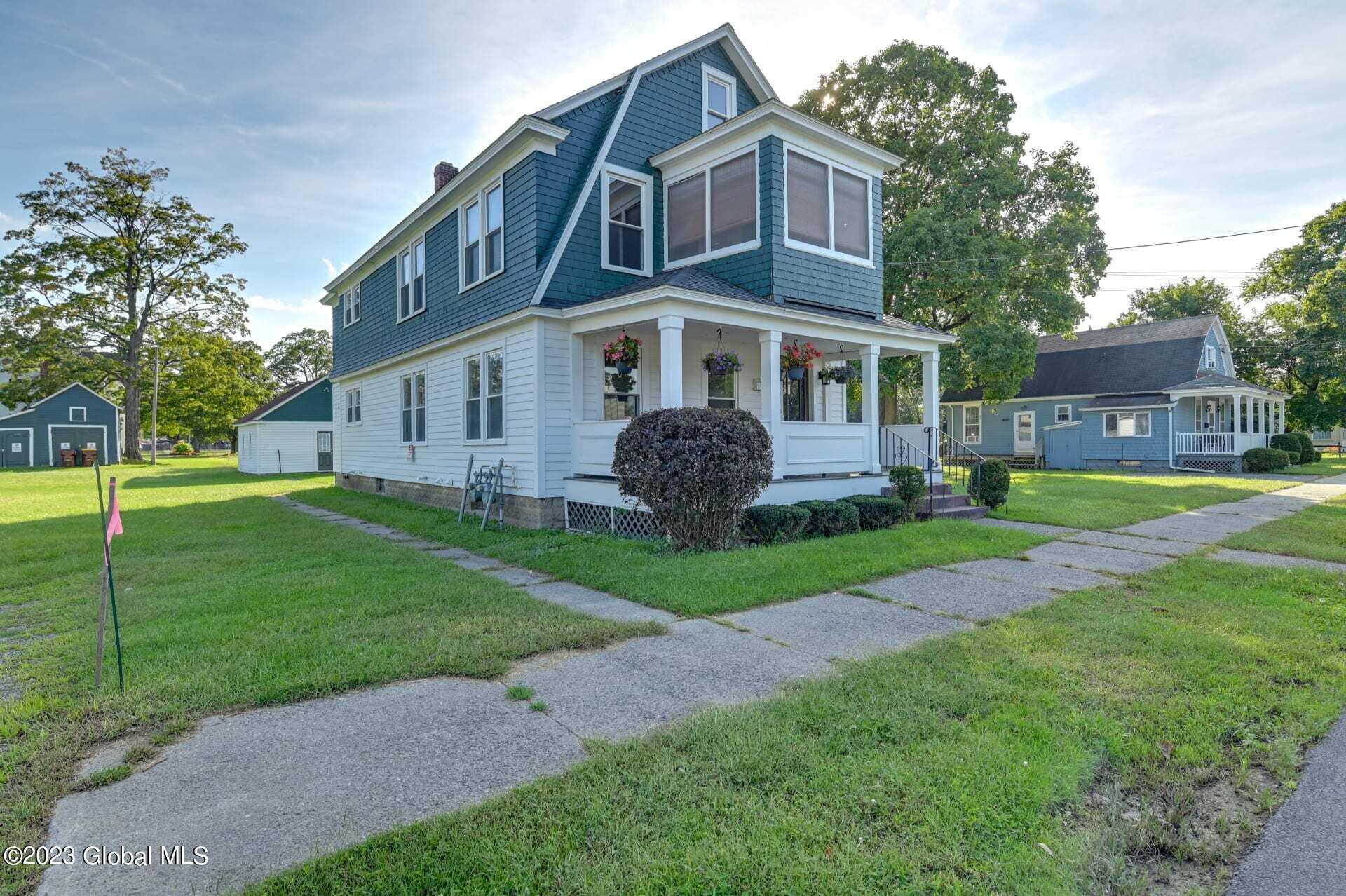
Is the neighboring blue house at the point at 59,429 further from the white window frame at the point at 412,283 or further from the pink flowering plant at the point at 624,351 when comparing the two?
the pink flowering plant at the point at 624,351

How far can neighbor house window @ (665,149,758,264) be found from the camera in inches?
411

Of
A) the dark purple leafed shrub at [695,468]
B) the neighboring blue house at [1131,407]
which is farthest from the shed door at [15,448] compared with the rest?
the neighboring blue house at [1131,407]

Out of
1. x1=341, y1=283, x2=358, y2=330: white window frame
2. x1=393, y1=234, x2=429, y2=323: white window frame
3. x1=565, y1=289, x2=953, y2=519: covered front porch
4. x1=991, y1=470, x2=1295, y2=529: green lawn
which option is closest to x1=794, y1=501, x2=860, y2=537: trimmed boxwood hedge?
x1=565, y1=289, x2=953, y2=519: covered front porch

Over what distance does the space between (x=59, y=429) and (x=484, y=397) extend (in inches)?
1600

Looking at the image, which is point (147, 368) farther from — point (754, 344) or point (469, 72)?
point (754, 344)

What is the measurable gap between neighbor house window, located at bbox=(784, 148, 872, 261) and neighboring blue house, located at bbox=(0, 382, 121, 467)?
42.1 m

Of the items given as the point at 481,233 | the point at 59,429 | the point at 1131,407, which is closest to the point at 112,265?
the point at 59,429

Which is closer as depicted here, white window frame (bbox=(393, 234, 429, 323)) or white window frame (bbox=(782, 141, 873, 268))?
white window frame (bbox=(782, 141, 873, 268))

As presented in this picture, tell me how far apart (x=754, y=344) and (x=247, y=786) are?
10463 mm

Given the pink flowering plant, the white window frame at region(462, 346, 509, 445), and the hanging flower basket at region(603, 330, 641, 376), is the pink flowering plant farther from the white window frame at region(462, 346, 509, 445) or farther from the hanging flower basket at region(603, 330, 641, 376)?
the white window frame at region(462, 346, 509, 445)

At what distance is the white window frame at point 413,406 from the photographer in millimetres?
14297

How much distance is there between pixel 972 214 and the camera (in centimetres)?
1939

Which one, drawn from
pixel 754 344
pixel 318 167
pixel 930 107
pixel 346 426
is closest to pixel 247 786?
pixel 754 344

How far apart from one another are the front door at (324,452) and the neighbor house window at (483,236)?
23071mm
